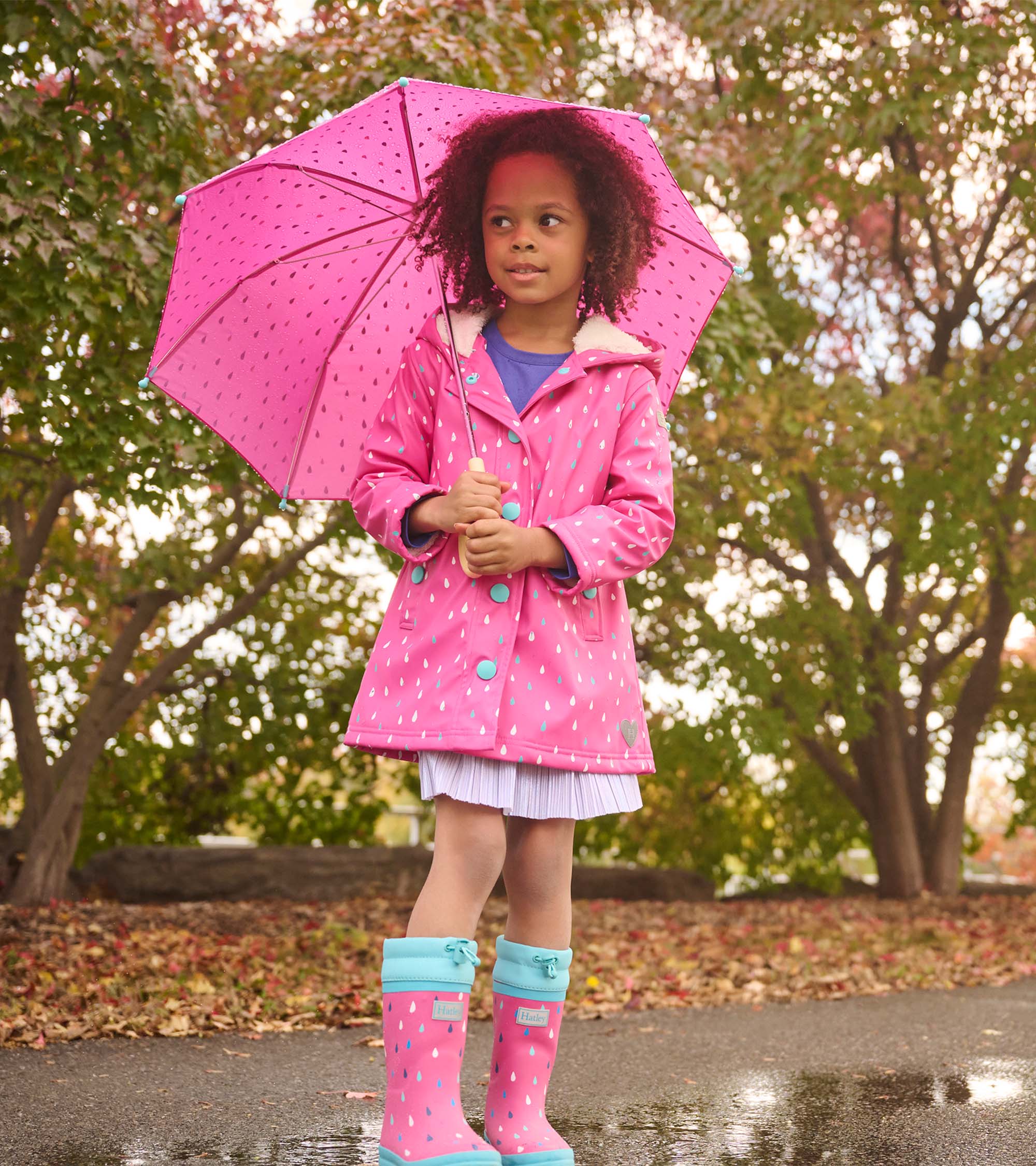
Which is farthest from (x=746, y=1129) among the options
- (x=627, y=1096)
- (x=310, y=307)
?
(x=310, y=307)

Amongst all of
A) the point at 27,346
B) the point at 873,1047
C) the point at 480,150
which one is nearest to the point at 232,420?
the point at 480,150

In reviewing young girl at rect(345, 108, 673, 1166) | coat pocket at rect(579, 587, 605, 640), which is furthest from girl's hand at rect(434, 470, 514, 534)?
coat pocket at rect(579, 587, 605, 640)

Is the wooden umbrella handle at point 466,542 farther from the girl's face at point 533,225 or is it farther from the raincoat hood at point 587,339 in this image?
the girl's face at point 533,225

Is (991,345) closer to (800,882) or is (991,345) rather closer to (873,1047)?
(800,882)

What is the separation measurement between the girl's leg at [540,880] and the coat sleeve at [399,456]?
1.96ft

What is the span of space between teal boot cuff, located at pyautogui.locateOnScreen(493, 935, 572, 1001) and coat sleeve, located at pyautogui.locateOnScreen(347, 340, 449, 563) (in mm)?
815

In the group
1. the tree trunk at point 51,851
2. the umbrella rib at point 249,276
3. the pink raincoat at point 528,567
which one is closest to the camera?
the pink raincoat at point 528,567

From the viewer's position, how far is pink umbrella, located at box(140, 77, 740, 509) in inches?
111

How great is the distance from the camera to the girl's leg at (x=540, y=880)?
2447mm

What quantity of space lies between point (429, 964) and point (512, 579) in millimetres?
743

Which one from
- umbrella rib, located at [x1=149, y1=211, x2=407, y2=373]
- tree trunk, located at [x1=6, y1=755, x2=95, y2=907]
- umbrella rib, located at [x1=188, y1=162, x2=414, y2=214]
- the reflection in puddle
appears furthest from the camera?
tree trunk, located at [x1=6, y1=755, x2=95, y2=907]

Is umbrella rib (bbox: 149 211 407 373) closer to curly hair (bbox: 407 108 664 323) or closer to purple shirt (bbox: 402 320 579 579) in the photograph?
curly hair (bbox: 407 108 664 323)

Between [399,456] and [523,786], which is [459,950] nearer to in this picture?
[523,786]

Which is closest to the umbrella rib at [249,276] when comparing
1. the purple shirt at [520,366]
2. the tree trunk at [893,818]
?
the purple shirt at [520,366]
